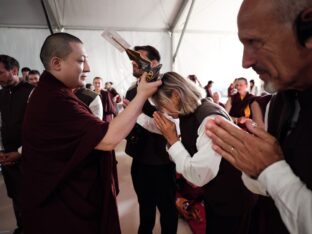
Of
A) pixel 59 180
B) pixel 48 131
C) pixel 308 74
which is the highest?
pixel 308 74

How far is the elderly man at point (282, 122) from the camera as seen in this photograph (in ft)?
1.59

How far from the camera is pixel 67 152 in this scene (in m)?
0.95

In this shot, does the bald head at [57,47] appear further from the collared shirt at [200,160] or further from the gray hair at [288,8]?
the gray hair at [288,8]

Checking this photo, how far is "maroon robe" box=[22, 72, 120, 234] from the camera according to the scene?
3.09 ft

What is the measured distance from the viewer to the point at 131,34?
19.9ft

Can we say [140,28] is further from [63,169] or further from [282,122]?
[282,122]

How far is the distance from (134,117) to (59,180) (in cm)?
41

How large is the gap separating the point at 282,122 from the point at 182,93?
58 cm

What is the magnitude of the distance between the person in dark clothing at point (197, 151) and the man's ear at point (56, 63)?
0.50 meters

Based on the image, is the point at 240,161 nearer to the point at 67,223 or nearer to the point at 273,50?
the point at 273,50

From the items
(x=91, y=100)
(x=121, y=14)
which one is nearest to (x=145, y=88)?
(x=91, y=100)

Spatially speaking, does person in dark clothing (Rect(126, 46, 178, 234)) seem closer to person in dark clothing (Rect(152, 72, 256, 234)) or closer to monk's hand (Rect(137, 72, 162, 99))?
person in dark clothing (Rect(152, 72, 256, 234))

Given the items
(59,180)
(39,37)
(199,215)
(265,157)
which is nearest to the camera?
(265,157)

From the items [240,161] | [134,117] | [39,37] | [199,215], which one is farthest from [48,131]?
[39,37]
